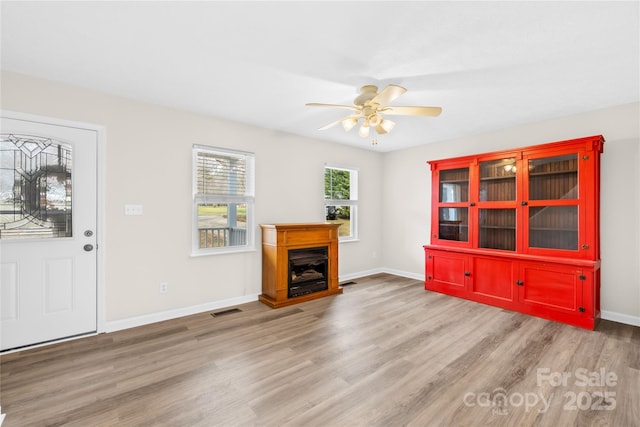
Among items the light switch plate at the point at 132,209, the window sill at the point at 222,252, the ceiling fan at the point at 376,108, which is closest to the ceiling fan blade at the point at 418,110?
the ceiling fan at the point at 376,108

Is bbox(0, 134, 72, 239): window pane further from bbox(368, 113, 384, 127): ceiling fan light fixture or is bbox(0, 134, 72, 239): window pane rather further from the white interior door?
bbox(368, 113, 384, 127): ceiling fan light fixture

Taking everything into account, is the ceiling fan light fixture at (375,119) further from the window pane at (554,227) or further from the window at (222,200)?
the window pane at (554,227)

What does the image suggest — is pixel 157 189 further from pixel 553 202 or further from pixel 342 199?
pixel 553 202

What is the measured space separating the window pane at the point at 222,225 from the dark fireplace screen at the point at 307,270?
0.79 m

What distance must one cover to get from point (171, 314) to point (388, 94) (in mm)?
3341

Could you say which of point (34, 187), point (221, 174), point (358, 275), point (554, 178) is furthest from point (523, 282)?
point (34, 187)

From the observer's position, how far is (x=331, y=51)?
2168 millimetres

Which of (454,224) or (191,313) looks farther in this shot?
(454,224)

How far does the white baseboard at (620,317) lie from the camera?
3145mm

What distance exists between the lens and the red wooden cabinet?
3164 millimetres

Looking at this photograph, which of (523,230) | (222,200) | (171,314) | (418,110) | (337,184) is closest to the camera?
(418,110)

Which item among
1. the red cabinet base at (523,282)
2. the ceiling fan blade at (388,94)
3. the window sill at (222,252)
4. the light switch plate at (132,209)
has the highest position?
the ceiling fan blade at (388,94)

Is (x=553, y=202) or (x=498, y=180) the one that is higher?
(x=498, y=180)

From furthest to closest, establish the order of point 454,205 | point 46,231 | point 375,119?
1. point 454,205
2. point 375,119
3. point 46,231
